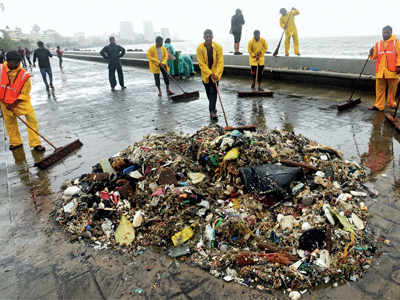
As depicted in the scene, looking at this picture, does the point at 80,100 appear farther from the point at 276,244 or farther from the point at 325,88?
the point at 276,244

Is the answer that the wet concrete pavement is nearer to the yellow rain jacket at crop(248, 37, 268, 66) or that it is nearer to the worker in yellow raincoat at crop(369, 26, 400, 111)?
the worker in yellow raincoat at crop(369, 26, 400, 111)

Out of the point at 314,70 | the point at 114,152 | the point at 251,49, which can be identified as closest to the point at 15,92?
the point at 114,152

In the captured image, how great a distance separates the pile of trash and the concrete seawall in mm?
5043

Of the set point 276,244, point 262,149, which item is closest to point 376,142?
point 262,149

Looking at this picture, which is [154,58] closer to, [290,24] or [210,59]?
[210,59]

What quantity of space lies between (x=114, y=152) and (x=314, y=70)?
7.30 metres

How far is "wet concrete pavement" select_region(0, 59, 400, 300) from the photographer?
2367 millimetres

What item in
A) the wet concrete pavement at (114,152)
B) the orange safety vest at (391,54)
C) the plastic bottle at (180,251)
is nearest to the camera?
the wet concrete pavement at (114,152)

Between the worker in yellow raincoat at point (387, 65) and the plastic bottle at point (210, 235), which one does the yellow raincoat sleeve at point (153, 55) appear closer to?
the worker in yellow raincoat at point (387, 65)

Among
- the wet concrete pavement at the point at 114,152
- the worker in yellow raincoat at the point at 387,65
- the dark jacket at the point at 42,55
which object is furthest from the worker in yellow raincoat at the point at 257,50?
the dark jacket at the point at 42,55

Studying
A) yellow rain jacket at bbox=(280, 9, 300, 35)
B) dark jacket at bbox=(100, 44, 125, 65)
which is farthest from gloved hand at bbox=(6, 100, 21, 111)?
yellow rain jacket at bbox=(280, 9, 300, 35)

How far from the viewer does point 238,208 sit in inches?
125

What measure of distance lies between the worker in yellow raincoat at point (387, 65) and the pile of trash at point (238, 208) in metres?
3.30

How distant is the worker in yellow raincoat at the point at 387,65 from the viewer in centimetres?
611
